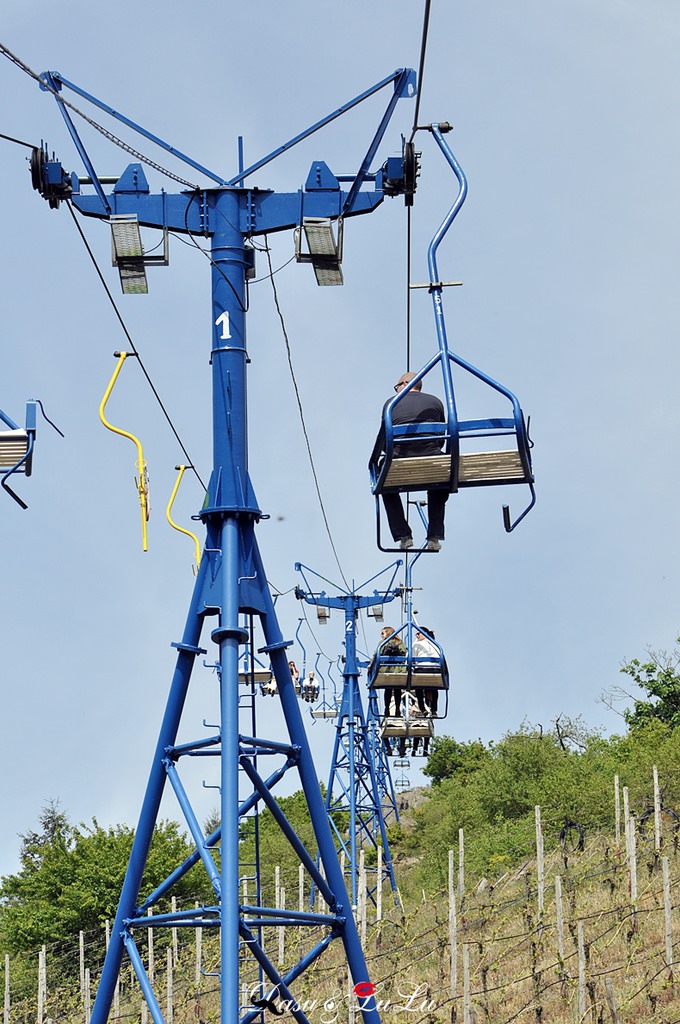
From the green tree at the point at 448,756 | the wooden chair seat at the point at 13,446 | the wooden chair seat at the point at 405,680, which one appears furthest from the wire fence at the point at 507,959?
the green tree at the point at 448,756

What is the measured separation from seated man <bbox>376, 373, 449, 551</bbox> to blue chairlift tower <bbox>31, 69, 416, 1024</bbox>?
1207 millimetres

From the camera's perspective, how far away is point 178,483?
12312 mm

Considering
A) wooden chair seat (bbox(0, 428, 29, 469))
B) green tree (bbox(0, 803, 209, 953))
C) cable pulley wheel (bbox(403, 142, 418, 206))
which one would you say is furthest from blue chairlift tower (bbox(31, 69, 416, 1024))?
green tree (bbox(0, 803, 209, 953))

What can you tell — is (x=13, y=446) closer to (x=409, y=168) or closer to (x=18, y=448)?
(x=18, y=448)

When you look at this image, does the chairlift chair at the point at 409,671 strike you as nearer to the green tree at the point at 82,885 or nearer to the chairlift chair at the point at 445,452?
the chairlift chair at the point at 445,452

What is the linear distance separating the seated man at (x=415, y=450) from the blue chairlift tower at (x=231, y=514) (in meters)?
1.21

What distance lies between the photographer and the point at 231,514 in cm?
1052

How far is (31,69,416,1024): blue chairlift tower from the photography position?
10211 millimetres

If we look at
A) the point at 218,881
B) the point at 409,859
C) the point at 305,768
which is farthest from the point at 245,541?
the point at 409,859

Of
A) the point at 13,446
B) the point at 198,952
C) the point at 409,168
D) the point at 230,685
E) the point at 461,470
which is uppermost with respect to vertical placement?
the point at 409,168

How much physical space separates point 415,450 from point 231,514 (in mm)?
2133

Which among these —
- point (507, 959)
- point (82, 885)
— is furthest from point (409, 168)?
point (82, 885)

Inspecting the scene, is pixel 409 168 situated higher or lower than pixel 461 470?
higher

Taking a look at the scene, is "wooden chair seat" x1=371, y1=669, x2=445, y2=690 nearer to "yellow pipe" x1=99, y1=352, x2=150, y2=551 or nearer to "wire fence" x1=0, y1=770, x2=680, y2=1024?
"wire fence" x1=0, y1=770, x2=680, y2=1024
